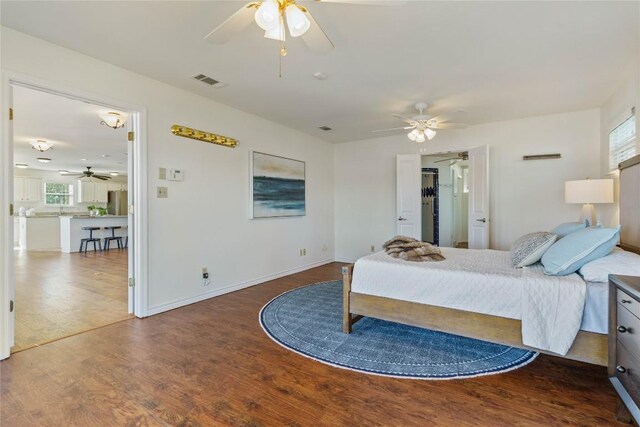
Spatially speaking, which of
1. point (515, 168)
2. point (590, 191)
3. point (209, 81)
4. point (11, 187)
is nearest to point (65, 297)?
point (11, 187)

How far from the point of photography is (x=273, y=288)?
170 inches

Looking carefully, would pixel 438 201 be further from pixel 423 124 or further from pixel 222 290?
pixel 222 290

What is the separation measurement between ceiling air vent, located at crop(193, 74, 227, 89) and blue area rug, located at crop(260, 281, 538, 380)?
259 centimetres

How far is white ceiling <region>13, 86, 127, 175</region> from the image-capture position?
395 cm

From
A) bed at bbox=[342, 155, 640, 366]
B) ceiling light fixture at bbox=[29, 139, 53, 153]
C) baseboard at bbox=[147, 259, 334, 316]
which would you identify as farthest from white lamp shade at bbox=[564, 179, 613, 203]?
ceiling light fixture at bbox=[29, 139, 53, 153]

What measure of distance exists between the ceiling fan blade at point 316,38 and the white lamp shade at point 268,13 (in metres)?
0.18

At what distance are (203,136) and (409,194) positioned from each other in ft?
11.7

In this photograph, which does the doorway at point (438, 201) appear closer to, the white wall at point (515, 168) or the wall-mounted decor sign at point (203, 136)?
the white wall at point (515, 168)

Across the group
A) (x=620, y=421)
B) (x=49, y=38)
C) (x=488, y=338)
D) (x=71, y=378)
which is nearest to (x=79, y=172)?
(x=49, y=38)

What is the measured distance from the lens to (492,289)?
7.08ft

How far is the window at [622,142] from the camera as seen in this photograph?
319cm

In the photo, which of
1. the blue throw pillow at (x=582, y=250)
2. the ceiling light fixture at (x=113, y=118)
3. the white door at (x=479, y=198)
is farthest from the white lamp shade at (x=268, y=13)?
the white door at (x=479, y=198)

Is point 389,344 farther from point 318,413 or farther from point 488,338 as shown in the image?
point 318,413

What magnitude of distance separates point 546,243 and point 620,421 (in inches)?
45.3
